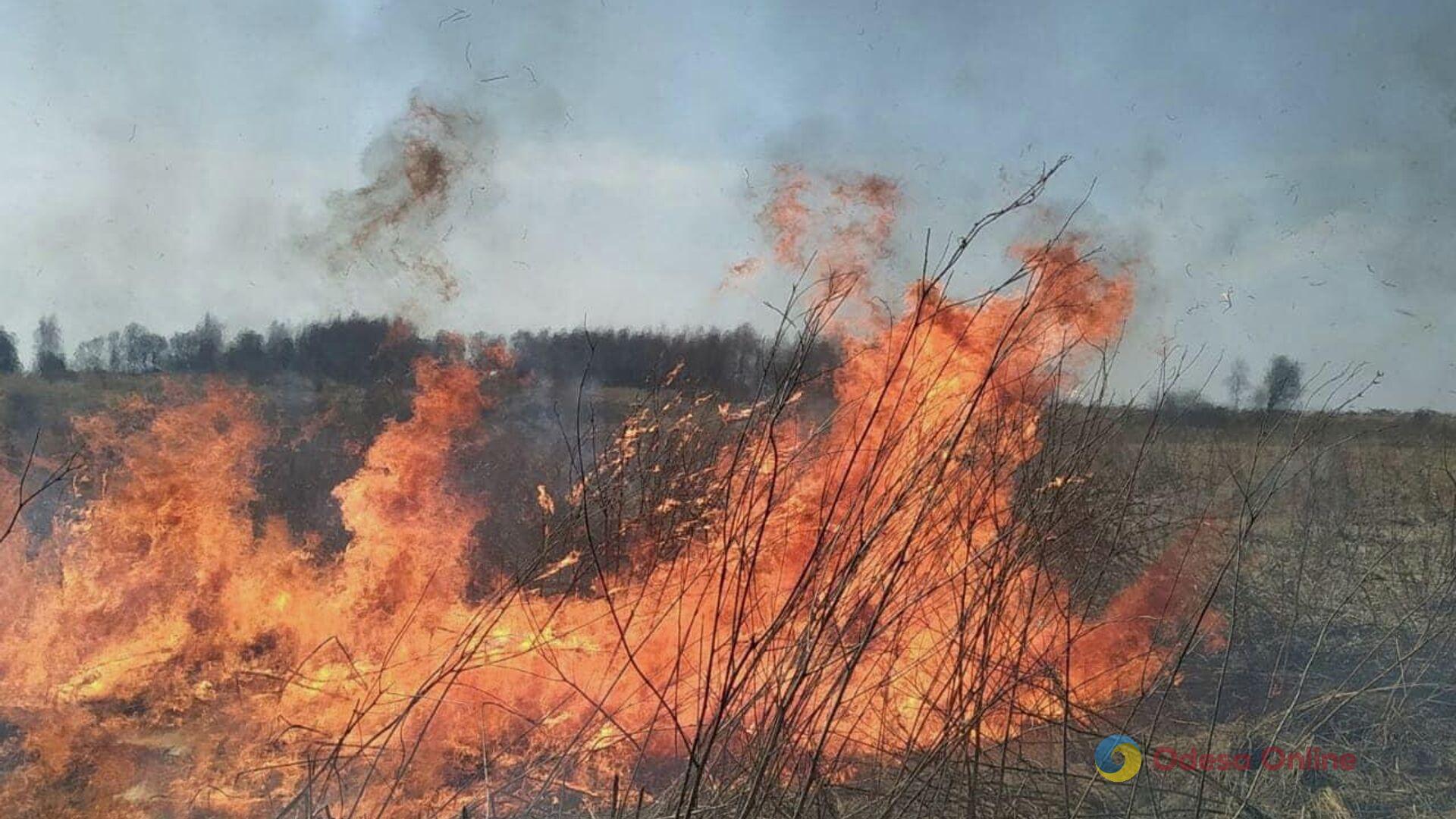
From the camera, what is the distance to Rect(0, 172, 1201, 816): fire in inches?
140

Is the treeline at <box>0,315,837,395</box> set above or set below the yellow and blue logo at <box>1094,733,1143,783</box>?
above

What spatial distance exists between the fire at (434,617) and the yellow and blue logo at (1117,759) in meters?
0.21

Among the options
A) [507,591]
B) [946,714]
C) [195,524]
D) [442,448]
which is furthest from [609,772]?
[195,524]

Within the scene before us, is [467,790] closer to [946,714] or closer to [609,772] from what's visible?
[609,772]

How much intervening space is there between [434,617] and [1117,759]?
5328 millimetres

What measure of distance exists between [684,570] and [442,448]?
662cm

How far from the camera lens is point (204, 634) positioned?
24.9 ft

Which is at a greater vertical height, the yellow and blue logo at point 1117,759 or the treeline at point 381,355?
the treeline at point 381,355

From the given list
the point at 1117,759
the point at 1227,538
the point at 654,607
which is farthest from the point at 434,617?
the point at 1227,538

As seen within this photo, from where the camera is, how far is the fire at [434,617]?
11.7 feet

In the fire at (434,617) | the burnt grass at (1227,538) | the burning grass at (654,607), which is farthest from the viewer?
the fire at (434,617)

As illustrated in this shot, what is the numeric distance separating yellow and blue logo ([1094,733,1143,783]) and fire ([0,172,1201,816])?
0.21m

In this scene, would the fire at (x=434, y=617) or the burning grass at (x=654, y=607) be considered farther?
the fire at (x=434, y=617)

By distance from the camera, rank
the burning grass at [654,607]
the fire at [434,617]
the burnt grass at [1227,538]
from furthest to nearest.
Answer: the fire at [434,617] < the burnt grass at [1227,538] < the burning grass at [654,607]
